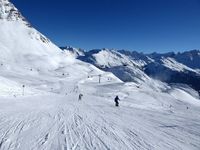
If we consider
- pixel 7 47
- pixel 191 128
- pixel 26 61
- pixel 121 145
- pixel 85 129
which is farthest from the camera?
pixel 7 47

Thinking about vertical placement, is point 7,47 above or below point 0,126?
above

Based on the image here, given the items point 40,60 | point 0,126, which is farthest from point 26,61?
point 0,126

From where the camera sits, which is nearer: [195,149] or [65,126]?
[195,149]

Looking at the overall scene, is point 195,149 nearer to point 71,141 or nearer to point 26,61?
point 71,141

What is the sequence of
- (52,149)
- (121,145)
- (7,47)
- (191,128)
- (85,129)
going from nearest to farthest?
(52,149) < (121,145) < (85,129) < (191,128) < (7,47)

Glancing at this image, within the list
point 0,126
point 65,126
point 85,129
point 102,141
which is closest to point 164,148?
point 102,141

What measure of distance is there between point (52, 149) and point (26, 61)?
16408 centimetres

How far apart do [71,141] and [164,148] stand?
3518 millimetres

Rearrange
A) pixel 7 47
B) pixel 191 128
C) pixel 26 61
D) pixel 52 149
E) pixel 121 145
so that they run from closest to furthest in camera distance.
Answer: pixel 52 149
pixel 121 145
pixel 191 128
pixel 26 61
pixel 7 47

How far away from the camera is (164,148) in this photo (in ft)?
34.9

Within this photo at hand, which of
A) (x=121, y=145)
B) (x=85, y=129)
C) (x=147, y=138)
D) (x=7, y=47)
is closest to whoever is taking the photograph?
(x=121, y=145)

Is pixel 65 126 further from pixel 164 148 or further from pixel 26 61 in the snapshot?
pixel 26 61

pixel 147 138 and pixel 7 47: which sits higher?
pixel 7 47

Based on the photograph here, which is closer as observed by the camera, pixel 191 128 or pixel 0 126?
pixel 0 126
